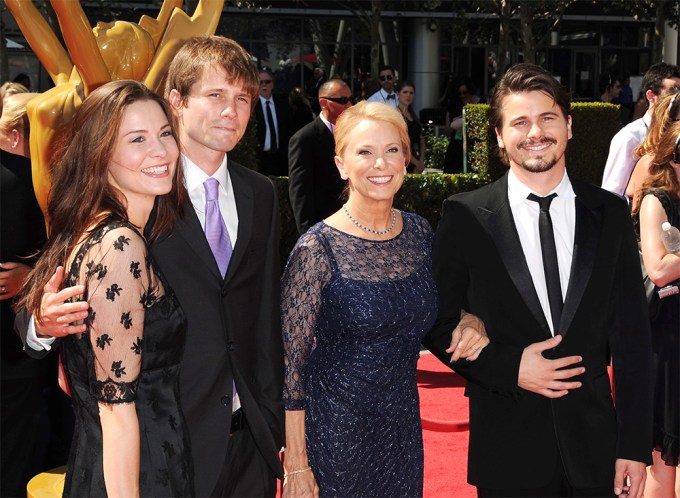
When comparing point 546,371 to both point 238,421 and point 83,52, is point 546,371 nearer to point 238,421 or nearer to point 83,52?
point 238,421

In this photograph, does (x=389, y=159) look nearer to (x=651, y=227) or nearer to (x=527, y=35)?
(x=651, y=227)

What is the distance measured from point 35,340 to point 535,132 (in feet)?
5.93

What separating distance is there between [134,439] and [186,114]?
1.21m

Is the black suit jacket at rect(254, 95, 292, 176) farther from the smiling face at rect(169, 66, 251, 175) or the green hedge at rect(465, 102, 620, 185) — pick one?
the smiling face at rect(169, 66, 251, 175)

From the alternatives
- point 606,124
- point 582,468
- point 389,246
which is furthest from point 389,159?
point 606,124

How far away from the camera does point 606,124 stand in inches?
489

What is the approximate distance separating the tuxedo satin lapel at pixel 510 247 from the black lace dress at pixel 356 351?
0.97ft

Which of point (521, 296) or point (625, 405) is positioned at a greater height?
point (521, 296)

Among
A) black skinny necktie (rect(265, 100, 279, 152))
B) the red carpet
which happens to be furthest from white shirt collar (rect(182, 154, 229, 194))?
black skinny necktie (rect(265, 100, 279, 152))

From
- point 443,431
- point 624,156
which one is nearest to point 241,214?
point 443,431

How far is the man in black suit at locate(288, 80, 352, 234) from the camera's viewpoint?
7.01 m

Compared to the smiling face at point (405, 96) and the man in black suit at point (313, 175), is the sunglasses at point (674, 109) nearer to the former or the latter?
the man in black suit at point (313, 175)

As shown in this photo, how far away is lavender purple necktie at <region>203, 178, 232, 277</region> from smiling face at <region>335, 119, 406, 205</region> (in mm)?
498

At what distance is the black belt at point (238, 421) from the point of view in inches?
116
